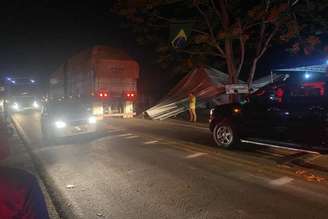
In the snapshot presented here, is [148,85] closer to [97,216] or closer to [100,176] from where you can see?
[100,176]

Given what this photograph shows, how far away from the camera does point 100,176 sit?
8266 mm

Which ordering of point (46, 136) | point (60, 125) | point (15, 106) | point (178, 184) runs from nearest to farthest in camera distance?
point (178, 184), point (60, 125), point (46, 136), point (15, 106)

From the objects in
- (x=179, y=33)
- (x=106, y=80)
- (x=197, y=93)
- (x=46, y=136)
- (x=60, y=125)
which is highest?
(x=179, y=33)

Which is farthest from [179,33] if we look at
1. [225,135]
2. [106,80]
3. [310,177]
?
[310,177]

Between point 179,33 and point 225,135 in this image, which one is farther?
point 179,33

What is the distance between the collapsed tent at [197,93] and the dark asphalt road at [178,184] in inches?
412

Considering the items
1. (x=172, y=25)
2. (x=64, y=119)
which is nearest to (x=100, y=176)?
(x=64, y=119)

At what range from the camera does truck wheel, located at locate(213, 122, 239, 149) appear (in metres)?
11.1

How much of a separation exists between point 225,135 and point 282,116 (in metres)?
2.04

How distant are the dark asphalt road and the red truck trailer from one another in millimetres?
9967

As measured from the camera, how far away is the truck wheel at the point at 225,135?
1110 cm

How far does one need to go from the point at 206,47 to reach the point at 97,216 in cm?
1642

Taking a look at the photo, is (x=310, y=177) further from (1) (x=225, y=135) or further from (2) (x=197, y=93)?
(2) (x=197, y=93)

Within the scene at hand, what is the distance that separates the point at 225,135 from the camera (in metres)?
11.4
